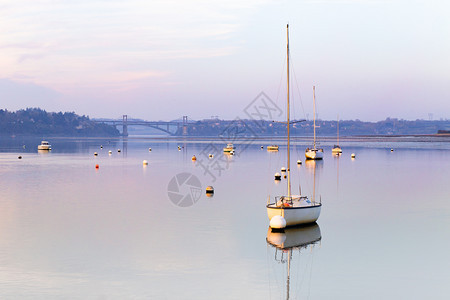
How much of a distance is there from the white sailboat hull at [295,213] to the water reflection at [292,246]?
1.45ft

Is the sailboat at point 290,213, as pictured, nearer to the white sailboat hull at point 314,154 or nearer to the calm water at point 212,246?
the calm water at point 212,246

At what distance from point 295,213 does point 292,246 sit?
3.82 metres

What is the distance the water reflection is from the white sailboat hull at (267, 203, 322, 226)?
441mm

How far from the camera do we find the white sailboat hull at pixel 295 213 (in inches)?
1321

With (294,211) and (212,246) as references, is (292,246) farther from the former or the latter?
(212,246)

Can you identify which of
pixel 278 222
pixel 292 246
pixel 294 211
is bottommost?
pixel 292 246

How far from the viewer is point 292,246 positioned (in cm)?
3044

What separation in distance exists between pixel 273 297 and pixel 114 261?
841 cm

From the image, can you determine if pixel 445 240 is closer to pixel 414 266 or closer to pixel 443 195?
pixel 414 266

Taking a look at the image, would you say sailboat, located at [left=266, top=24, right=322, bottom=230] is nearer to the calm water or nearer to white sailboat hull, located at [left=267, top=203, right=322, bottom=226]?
white sailboat hull, located at [left=267, top=203, right=322, bottom=226]

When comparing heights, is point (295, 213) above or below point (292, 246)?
above

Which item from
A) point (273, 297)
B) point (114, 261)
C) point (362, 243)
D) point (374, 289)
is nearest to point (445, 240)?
point (362, 243)

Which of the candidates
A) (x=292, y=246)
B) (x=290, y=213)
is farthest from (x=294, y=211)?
(x=292, y=246)

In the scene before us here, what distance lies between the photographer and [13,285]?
22.8m
